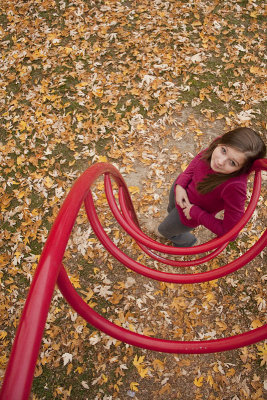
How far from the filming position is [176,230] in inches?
129

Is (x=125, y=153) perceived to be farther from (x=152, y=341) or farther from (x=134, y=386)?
(x=152, y=341)

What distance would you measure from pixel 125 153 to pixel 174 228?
1.85 m

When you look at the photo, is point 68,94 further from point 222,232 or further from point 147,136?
point 222,232

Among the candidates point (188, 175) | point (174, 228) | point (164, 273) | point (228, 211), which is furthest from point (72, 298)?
point (174, 228)

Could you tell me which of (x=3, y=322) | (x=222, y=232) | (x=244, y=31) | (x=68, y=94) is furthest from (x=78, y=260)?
(x=244, y=31)

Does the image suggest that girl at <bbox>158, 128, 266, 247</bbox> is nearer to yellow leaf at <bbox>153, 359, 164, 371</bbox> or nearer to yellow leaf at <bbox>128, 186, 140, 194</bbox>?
yellow leaf at <bbox>128, 186, 140, 194</bbox>

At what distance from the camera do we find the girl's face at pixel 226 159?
6.98 ft

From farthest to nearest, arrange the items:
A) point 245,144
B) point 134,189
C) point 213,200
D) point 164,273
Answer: point 134,189
point 213,200
point 164,273
point 245,144

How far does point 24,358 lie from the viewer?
2.38 feet

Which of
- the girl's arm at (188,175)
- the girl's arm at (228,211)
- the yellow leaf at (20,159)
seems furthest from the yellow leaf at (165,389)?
the yellow leaf at (20,159)

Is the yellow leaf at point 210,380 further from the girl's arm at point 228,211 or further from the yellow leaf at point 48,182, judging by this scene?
the yellow leaf at point 48,182

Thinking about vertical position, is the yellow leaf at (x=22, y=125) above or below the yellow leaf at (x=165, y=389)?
above

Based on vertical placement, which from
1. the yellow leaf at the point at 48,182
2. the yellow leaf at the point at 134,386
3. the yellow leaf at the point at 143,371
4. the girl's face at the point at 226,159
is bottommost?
the yellow leaf at the point at 134,386

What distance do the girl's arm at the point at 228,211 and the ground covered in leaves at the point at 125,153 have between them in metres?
1.47
